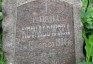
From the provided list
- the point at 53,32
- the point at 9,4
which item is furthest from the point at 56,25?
the point at 9,4

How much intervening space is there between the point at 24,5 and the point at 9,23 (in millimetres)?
251

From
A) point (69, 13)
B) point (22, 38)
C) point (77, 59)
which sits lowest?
point (77, 59)

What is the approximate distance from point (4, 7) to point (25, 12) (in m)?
0.23

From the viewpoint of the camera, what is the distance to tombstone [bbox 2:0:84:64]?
3.15 metres

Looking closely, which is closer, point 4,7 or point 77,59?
point 4,7

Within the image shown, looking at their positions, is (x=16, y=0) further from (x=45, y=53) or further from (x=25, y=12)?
(x=45, y=53)

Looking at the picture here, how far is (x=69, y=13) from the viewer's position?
333 centimetres

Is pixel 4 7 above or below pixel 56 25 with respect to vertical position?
A: above

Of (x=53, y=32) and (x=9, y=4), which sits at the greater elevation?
(x=9, y=4)

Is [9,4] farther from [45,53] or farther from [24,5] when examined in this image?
[45,53]

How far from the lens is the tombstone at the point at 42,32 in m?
3.15

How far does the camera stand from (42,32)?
3.26 meters

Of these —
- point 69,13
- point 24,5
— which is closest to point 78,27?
point 69,13

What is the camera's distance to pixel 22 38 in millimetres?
3205
